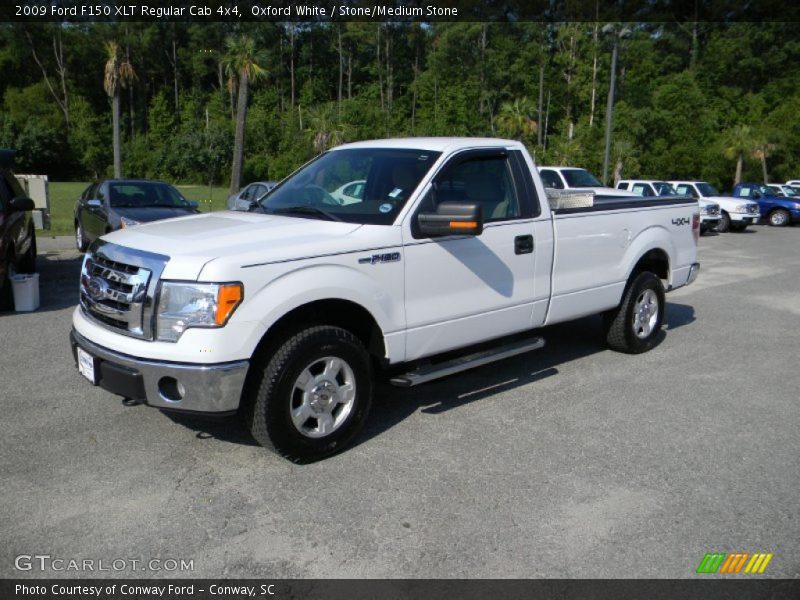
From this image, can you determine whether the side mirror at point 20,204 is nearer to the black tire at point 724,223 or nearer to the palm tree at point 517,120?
the black tire at point 724,223

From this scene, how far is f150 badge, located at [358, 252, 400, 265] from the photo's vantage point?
4.36 m

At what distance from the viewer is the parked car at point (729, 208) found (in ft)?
78.9

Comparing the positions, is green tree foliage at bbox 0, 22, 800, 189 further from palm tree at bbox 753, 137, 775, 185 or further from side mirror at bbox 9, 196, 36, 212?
side mirror at bbox 9, 196, 36, 212

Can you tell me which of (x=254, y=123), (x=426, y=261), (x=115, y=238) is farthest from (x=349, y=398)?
(x=254, y=123)

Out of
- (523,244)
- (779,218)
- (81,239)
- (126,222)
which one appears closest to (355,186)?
(523,244)

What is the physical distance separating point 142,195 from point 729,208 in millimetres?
19649

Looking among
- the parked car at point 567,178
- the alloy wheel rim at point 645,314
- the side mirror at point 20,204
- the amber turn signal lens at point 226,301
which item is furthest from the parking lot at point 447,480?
the parked car at point 567,178

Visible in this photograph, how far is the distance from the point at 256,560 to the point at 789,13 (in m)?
88.3

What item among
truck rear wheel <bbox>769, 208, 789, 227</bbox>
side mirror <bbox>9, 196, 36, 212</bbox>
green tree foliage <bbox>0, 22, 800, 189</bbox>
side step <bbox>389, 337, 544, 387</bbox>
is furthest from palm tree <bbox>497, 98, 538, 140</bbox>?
side step <bbox>389, 337, 544, 387</bbox>

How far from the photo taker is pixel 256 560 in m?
3.27

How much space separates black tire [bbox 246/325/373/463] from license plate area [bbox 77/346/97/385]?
0.96 meters

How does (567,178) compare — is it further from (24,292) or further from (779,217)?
(24,292)

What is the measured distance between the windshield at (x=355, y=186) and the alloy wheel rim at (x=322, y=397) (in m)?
0.97

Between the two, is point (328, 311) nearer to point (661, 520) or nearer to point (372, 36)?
point (661, 520)
